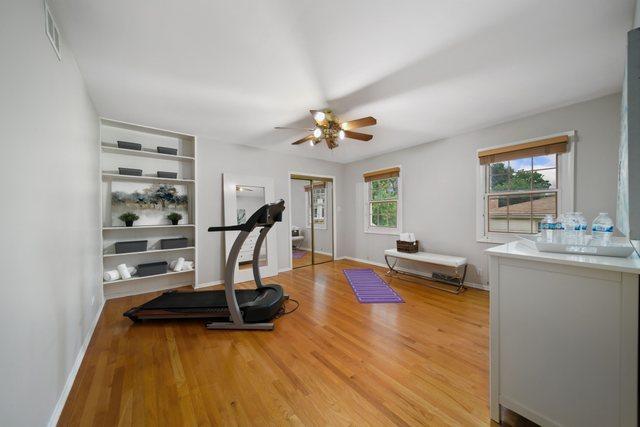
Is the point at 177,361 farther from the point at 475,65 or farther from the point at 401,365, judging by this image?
the point at 475,65

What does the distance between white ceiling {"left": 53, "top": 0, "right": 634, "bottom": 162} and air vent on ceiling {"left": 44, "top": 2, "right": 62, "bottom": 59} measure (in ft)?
0.26

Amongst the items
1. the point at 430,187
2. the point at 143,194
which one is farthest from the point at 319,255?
the point at 143,194

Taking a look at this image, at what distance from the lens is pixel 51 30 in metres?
1.44

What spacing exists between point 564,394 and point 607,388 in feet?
0.57

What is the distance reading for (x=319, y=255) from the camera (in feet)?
21.0

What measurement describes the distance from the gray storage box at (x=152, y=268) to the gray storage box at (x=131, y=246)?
0.25 meters

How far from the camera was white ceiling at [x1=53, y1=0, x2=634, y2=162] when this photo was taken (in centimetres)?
149

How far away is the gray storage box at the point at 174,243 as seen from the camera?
11.7 feet

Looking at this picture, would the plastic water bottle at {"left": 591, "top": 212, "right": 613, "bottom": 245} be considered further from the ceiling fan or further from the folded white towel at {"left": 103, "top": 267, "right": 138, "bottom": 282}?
the folded white towel at {"left": 103, "top": 267, "right": 138, "bottom": 282}

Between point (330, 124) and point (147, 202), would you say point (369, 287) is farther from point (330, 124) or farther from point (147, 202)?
point (147, 202)

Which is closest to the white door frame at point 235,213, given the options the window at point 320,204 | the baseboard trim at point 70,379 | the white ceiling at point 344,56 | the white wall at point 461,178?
the white ceiling at point 344,56

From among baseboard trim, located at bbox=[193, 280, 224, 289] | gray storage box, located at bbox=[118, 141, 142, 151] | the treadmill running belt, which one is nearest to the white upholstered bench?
the treadmill running belt

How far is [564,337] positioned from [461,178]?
124 inches

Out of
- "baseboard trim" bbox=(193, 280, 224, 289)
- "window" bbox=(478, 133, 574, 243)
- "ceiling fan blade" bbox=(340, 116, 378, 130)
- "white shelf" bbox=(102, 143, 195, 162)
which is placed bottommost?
"baseboard trim" bbox=(193, 280, 224, 289)
